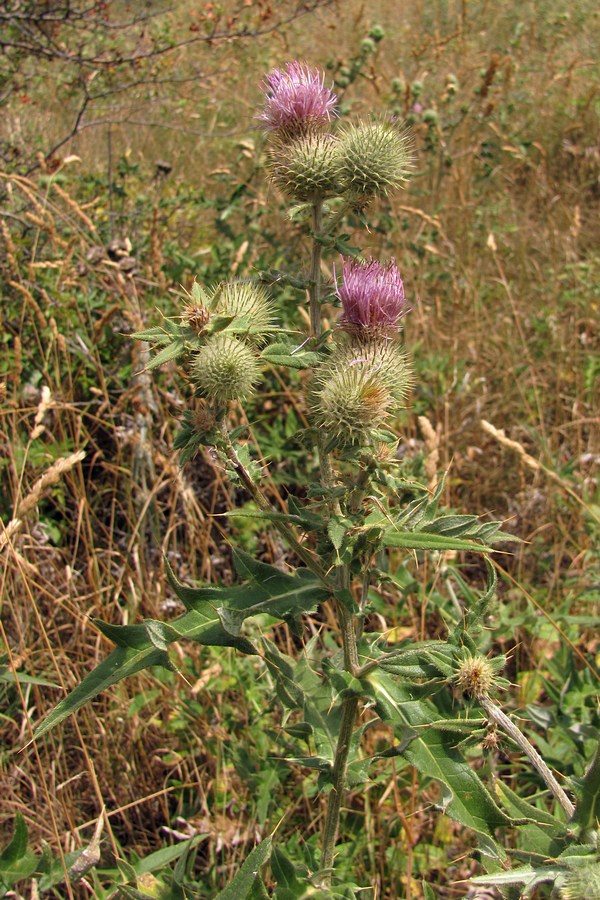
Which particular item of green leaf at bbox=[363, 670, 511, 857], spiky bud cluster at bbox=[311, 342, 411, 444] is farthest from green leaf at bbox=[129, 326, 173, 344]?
green leaf at bbox=[363, 670, 511, 857]

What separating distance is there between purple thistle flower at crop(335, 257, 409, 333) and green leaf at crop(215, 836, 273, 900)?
129cm

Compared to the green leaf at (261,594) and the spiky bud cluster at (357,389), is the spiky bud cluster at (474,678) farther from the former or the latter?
the spiky bud cluster at (357,389)

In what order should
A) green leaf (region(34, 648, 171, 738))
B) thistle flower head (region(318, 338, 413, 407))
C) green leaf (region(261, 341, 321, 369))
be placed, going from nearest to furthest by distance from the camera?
green leaf (region(34, 648, 171, 738)) < green leaf (region(261, 341, 321, 369)) < thistle flower head (region(318, 338, 413, 407))

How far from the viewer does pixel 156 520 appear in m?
3.52

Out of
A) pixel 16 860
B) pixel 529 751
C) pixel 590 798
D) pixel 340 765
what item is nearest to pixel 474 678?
pixel 529 751

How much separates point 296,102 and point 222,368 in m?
0.94

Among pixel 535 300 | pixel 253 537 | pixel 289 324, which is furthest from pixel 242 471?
pixel 535 300

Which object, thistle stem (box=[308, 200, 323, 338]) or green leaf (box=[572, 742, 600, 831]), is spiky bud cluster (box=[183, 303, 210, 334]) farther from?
green leaf (box=[572, 742, 600, 831])

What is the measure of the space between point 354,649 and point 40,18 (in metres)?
4.81

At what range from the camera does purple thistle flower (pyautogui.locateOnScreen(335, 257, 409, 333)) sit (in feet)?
6.39

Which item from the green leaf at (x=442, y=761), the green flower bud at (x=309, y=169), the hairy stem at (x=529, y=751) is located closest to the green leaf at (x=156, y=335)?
the green flower bud at (x=309, y=169)

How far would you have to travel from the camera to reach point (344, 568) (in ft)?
5.88

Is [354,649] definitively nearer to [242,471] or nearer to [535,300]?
[242,471]

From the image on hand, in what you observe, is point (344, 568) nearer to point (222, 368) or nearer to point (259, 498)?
point (259, 498)
